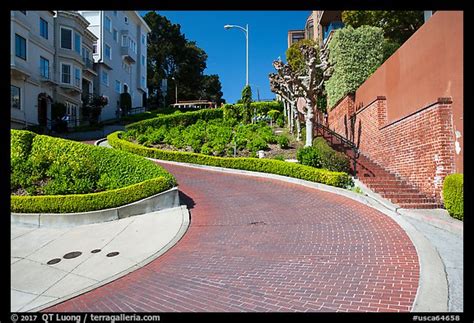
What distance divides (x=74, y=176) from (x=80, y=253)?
14.2ft

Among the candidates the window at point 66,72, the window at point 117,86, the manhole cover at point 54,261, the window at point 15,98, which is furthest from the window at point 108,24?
the manhole cover at point 54,261

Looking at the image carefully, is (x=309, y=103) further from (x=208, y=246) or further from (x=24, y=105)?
(x=24, y=105)

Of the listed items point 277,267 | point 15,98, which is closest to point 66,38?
point 15,98

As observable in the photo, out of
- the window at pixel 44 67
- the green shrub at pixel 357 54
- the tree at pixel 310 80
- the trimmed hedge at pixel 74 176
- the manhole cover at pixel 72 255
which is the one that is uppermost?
the window at pixel 44 67

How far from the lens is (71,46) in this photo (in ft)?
108

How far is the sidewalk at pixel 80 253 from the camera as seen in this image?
19.8 feet

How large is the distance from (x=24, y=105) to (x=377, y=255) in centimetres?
2839

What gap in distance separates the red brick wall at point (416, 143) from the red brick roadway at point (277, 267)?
2.25 metres

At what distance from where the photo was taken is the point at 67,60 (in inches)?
1266

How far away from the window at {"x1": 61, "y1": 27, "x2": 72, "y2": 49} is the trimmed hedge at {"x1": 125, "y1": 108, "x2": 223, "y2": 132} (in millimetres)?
10639

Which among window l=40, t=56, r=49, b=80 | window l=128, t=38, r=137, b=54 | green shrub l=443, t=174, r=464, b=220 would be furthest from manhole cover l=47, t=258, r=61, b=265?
window l=128, t=38, r=137, b=54

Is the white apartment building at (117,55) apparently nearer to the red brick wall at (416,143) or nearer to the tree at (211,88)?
the tree at (211,88)

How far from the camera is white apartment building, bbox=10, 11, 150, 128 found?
26.0 m
